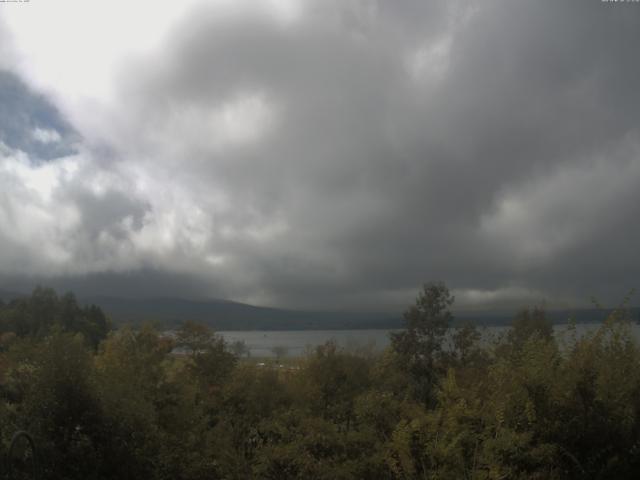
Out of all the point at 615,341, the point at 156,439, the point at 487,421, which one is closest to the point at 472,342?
the point at 615,341

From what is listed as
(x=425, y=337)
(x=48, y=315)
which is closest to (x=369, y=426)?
(x=425, y=337)

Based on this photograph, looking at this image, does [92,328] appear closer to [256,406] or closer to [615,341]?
[256,406]

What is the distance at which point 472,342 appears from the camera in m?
29.5

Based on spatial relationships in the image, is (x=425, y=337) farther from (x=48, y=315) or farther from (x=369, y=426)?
(x=48, y=315)

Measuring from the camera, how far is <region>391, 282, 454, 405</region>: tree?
29094 mm

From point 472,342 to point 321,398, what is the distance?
12.3m

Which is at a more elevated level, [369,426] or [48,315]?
[48,315]

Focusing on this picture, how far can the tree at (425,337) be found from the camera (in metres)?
29.1

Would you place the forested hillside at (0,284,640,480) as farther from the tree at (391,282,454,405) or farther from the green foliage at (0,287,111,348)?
the green foliage at (0,287,111,348)

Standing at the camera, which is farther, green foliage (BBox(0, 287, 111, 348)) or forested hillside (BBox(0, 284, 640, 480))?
green foliage (BBox(0, 287, 111, 348))

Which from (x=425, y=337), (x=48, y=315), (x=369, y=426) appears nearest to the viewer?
(x=369, y=426)

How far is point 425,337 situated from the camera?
98.4 feet

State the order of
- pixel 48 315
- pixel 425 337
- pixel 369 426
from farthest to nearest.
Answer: pixel 48 315
pixel 425 337
pixel 369 426

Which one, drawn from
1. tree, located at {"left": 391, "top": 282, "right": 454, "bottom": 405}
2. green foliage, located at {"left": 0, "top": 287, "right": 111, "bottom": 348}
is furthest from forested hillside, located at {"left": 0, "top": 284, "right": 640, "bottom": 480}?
green foliage, located at {"left": 0, "top": 287, "right": 111, "bottom": 348}
